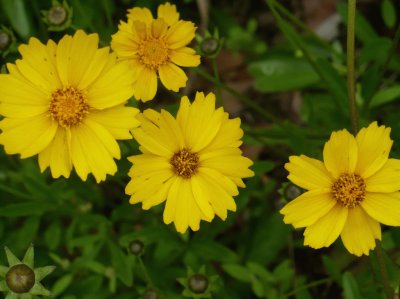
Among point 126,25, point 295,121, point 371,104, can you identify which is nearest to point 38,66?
point 126,25

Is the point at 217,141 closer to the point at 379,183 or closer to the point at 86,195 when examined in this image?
the point at 379,183

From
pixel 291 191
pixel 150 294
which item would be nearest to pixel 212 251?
pixel 150 294

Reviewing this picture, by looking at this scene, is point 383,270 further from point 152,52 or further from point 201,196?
point 152,52

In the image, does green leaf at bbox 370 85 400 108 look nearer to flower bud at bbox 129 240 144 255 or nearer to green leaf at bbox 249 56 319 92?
green leaf at bbox 249 56 319 92

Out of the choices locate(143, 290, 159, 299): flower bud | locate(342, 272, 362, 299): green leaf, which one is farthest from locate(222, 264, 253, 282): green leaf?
locate(342, 272, 362, 299): green leaf

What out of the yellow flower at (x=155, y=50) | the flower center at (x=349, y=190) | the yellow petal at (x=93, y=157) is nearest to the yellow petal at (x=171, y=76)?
the yellow flower at (x=155, y=50)

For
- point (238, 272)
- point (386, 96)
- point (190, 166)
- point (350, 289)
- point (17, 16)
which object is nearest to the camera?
point (190, 166)

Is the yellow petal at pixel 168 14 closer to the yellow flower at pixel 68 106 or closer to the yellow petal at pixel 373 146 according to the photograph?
the yellow flower at pixel 68 106
